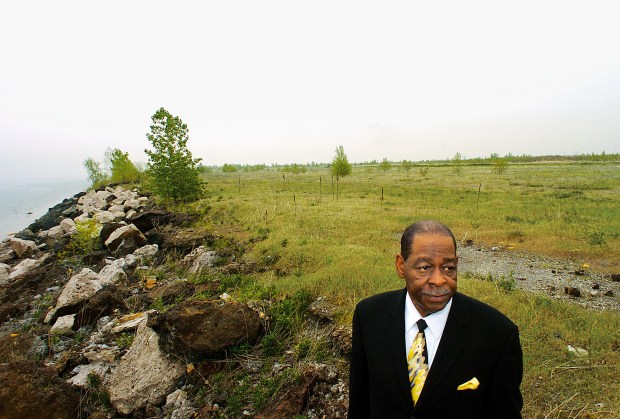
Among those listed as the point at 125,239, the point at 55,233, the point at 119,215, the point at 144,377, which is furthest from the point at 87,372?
the point at 55,233

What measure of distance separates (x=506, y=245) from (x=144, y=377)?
11048 millimetres

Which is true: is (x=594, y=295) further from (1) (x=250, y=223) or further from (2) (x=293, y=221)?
(1) (x=250, y=223)

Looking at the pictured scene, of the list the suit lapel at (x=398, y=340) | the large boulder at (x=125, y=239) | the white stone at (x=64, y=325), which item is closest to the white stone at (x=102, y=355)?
the white stone at (x=64, y=325)

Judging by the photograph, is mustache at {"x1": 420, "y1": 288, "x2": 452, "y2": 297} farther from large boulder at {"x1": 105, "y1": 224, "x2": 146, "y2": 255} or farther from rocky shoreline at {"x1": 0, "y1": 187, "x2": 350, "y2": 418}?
large boulder at {"x1": 105, "y1": 224, "x2": 146, "y2": 255}

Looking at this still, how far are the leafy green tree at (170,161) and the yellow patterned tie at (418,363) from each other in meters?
19.4

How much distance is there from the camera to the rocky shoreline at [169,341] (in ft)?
13.8

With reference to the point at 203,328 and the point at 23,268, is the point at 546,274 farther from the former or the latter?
the point at 23,268

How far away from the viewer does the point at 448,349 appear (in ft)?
5.46

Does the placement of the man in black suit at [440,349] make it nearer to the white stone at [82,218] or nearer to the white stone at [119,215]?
the white stone at [82,218]

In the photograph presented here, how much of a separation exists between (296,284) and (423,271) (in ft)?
18.0

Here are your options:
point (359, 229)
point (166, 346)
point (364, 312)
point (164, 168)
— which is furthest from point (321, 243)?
point (164, 168)

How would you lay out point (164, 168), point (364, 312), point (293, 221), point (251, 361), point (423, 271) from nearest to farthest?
point (423, 271), point (364, 312), point (251, 361), point (293, 221), point (164, 168)

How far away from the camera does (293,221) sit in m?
13.6

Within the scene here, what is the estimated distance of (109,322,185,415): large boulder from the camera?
4.50m
